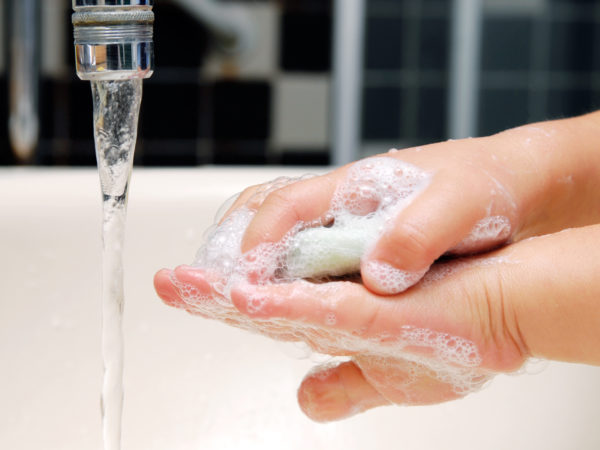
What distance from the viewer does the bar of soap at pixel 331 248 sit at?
0.51 meters

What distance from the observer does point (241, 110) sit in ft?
5.48

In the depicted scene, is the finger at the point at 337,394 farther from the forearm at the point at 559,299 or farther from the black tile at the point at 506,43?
the black tile at the point at 506,43

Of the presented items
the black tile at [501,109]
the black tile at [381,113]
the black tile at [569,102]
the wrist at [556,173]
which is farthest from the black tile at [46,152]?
the wrist at [556,173]

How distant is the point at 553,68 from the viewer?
1.74 metres

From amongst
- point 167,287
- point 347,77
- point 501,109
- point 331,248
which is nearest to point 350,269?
point 331,248

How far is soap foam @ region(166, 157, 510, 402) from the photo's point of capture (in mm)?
493

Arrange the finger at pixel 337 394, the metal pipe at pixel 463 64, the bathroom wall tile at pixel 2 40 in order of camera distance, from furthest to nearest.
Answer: the metal pipe at pixel 463 64, the bathroom wall tile at pixel 2 40, the finger at pixel 337 394

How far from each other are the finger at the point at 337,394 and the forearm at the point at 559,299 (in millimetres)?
138

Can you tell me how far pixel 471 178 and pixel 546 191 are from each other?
114 mm

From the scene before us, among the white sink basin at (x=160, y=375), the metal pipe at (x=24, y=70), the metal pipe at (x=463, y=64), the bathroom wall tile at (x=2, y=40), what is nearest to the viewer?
the white sink basin at (x=160, y=375)

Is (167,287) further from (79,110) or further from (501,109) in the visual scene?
(501,109)

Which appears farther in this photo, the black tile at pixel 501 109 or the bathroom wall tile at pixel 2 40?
the black tile at pixel 501 109

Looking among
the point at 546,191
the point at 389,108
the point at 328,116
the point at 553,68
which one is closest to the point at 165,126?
the point at 328,116

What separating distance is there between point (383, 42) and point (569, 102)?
467 millimetres
